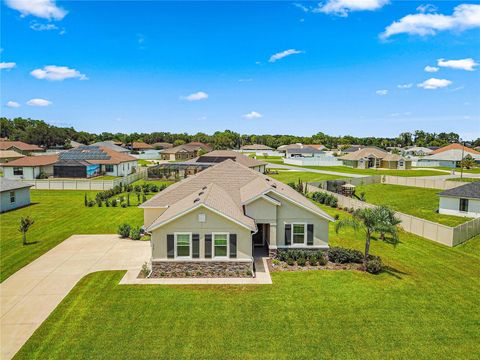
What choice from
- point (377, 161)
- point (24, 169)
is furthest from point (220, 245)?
point (377, 161)

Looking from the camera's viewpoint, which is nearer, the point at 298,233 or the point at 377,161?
the point at 298,233

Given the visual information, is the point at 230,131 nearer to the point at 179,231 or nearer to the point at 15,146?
the point at 15,146

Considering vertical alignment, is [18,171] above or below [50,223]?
above

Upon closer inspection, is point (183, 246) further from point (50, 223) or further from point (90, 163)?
point (90, 163)

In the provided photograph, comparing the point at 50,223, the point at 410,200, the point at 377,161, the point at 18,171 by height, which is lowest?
the point at 50,223

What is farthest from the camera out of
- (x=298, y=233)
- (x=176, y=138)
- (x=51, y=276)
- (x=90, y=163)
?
(x=176, y=138)

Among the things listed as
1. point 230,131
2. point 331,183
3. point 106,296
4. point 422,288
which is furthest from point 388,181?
point 230,131
